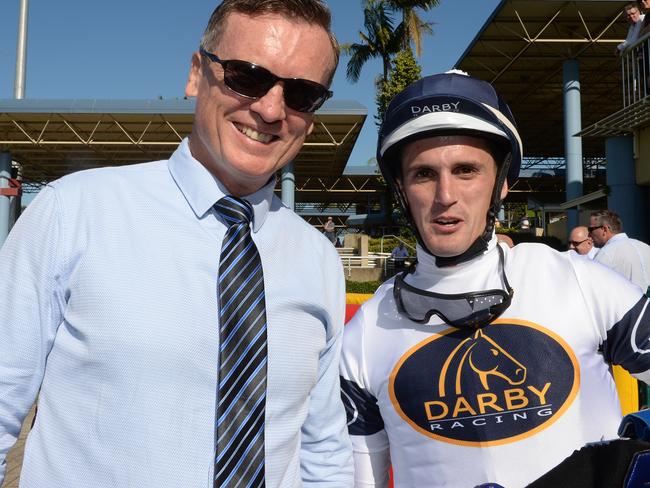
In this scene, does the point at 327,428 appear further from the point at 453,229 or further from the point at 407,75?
the point at 407,75

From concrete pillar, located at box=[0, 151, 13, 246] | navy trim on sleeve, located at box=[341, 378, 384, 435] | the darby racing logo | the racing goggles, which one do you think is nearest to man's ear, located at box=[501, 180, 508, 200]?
the racing goggles

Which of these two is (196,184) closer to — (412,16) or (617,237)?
(617,237)

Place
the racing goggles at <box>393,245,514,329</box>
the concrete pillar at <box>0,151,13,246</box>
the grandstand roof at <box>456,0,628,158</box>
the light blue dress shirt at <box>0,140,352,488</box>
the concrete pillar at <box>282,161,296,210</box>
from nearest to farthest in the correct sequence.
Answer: the light blue dress shirt at <box>0,140,352,488</box> < the racing goggles at <box>393,245,514,329</box> < the grandstand roof at <box>456,0,628,158</box> < the concrete pillar at <box>282,161,296,210</box> < the concrete pillar at <box>0,151,13,246</box>

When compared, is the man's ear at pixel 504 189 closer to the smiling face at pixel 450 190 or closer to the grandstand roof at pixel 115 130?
the smiling face at pixel 450 190

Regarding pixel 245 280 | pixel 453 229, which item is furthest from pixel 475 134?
pixel 245 280

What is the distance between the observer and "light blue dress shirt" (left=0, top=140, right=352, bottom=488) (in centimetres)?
146

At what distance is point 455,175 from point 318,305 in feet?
2.19

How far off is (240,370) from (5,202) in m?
22.3

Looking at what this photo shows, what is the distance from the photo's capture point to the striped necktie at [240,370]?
151cm

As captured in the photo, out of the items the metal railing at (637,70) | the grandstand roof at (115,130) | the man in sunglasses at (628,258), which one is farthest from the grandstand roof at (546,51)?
the man in sunglasses at (628,258)

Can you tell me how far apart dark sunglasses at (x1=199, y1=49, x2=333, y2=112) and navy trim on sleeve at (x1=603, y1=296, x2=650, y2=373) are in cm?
124

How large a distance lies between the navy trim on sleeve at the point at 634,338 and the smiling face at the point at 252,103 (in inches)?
48.3

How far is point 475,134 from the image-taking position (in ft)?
6.48

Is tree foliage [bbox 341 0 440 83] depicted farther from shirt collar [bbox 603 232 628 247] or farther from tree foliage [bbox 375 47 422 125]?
shirt collar [bbox 603 232 628 247]
